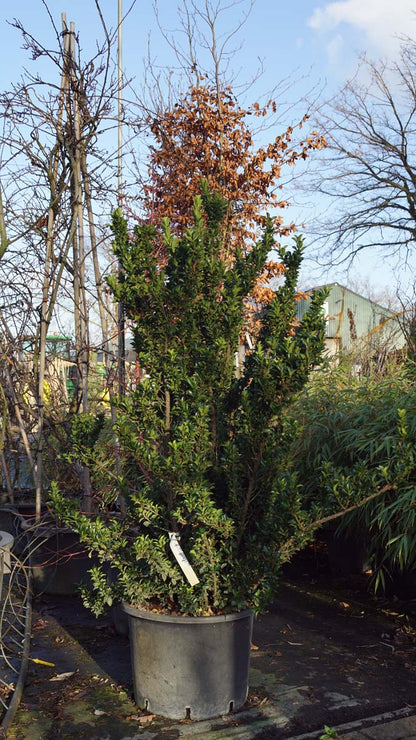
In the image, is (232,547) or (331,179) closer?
(232,547)

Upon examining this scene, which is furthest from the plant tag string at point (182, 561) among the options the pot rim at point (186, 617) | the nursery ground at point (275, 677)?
the nursery ground at point (275, 677)

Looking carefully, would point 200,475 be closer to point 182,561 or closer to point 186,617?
point 182,561

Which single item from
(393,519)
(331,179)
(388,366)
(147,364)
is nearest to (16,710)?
(147,364)

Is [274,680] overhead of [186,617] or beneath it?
beneath

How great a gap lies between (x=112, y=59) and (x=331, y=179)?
17.4 meters

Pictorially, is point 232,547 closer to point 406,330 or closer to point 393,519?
point 393,519

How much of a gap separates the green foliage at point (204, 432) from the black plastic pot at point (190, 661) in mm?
96

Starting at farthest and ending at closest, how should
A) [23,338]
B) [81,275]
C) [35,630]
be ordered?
[23,338] → [81,275] → [35,630]

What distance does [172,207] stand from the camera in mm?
7730

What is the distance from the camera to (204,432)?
2.87m

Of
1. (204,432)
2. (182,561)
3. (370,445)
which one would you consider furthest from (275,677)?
(370,445)

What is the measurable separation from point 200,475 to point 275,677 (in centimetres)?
133

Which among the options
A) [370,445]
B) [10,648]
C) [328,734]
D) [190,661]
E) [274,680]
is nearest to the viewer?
[328,734]

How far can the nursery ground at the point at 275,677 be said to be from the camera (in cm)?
286
